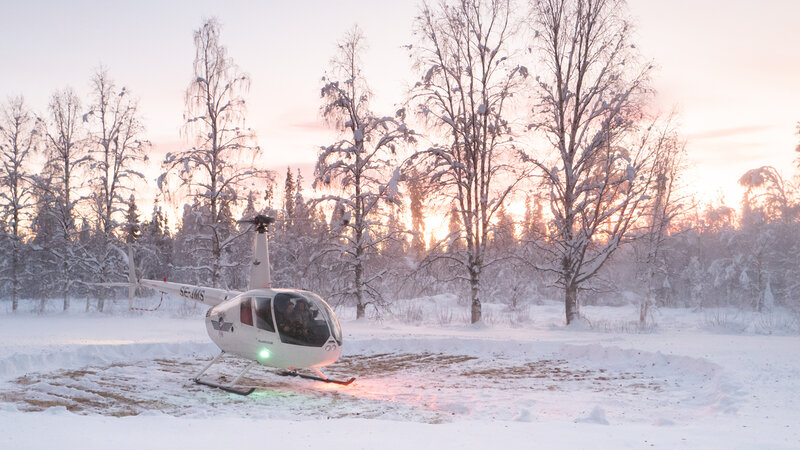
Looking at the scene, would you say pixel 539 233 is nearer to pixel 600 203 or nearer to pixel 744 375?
pixel 600 203

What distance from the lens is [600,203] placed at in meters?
21.5

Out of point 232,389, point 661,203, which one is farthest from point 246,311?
point 661,203

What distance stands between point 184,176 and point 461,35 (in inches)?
512

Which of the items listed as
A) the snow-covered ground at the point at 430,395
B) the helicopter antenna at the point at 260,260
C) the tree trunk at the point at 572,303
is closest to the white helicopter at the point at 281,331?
the snow-covered ground at the point at 430,395

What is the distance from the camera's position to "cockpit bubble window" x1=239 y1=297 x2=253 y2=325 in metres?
11.4

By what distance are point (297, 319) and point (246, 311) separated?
4.43 ft

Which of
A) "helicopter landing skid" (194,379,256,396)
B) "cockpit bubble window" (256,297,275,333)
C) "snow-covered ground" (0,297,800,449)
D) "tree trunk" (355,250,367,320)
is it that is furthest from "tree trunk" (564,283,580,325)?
"helicopter landing skid" (194,379,256,396)

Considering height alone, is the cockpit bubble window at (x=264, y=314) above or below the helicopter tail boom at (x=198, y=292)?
below

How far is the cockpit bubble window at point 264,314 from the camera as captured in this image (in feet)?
36.2

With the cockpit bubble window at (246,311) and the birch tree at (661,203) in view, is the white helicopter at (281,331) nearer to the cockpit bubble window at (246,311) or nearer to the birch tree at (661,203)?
the cockpit bubble window at (246,311)

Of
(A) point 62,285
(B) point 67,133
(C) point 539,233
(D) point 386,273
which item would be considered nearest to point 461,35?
(C) point 539,233

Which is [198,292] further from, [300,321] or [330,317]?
[330,317]

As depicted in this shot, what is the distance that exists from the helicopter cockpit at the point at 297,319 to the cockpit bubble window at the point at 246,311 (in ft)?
0.42

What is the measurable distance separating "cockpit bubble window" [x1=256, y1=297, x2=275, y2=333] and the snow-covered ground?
127 centimetres
